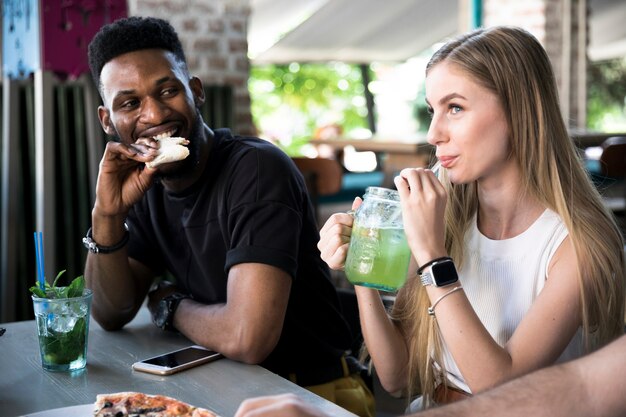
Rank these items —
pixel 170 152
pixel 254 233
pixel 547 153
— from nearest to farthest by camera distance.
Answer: pixel 547 153
pixel 254 233
pixel 170 152

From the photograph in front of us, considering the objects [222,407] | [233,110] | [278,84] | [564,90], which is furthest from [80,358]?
[278,84]

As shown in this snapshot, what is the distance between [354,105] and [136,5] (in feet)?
25.7

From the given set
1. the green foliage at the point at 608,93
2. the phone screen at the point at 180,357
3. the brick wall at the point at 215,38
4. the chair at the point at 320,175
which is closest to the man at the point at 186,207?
the phone screen at the point at 180,357

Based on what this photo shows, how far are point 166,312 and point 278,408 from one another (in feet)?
2.86

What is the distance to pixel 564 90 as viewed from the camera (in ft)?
22.1

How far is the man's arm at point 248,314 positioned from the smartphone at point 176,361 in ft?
0.10

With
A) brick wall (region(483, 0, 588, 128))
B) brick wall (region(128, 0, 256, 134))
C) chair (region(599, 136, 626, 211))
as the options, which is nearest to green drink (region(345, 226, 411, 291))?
chair (region(599, 136, 626, 211))

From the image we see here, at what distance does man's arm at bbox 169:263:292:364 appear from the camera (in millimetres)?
1640

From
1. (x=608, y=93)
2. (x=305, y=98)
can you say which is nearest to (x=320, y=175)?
(x=305, y=98)

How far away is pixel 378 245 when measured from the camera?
1377 millimetres

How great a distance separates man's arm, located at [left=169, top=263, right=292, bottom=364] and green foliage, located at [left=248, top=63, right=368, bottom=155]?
8965mm

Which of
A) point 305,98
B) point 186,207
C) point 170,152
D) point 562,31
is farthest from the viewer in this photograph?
point 305,98

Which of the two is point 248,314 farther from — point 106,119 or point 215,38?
point 215,38

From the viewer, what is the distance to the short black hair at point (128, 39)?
6.43 feet
